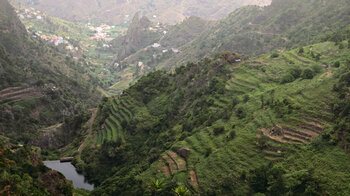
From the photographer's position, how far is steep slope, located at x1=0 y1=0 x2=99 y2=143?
161 ft

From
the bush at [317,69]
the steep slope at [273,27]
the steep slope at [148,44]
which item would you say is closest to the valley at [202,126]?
the bush at [317,69]

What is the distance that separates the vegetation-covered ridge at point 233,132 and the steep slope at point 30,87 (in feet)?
46.4

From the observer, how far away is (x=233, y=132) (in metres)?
28.9

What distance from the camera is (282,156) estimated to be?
24.7 m

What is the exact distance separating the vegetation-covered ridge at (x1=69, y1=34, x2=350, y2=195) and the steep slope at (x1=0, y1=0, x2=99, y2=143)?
1416 centimetres

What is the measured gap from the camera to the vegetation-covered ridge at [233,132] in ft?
76.5

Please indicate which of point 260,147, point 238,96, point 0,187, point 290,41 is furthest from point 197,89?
point 290,41

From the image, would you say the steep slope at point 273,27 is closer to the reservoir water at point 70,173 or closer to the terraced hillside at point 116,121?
the terraced hillside at point 116,121

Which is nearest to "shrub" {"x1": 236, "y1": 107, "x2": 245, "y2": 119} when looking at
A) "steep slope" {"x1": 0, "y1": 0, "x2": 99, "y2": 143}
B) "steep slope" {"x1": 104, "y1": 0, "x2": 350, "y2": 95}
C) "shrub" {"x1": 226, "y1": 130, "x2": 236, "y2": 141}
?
"shrub" {"x1": 226, "y1": 130, "x2": 236, "y2": 141}

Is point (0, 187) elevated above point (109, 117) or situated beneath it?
elevated above

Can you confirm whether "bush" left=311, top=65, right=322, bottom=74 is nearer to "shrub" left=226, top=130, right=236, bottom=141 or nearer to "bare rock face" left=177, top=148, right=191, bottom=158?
"shrub" left=226, top=130, right=236, bottom=141

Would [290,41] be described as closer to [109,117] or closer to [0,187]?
[109,117]

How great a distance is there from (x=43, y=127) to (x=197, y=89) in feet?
98.3

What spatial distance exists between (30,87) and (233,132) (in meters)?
47.9
